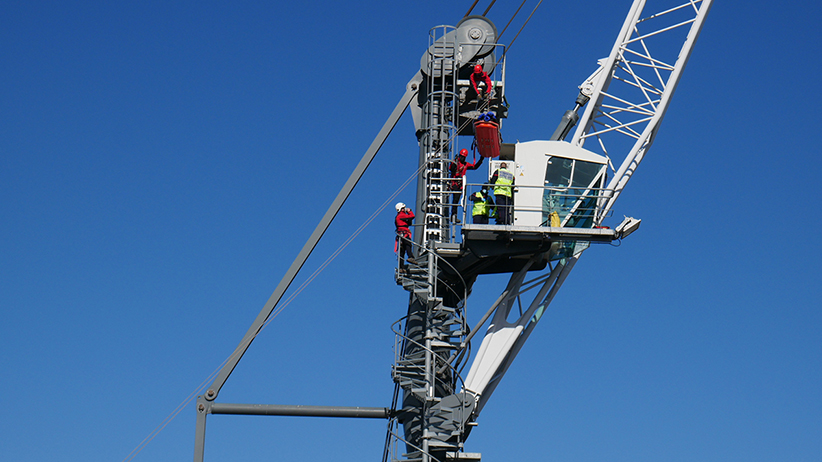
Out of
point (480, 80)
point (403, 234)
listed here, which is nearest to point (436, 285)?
point (403, 234)

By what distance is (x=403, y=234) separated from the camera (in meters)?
36.9

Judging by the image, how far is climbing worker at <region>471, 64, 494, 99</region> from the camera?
39.6 metres

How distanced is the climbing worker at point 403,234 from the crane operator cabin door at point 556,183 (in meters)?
3.48

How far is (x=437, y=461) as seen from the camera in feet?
113

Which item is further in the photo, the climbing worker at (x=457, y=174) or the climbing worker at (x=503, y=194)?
the climbing worker at (x=457, y=174)

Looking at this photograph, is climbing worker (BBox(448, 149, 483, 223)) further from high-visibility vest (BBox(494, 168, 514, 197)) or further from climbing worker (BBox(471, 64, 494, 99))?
climbing worker (BBox(471, 64, 494, 99))

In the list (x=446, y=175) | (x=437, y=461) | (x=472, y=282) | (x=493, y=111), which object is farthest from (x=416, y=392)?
(x=493, y=111)

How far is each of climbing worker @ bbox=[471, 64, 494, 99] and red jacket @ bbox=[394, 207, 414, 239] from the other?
17.7 feet

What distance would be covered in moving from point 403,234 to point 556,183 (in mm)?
5222

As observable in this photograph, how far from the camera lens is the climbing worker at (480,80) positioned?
130 ft

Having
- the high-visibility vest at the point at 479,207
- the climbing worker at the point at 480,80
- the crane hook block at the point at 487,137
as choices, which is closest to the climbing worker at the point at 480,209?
the high-visibility vest at the point at 479,207

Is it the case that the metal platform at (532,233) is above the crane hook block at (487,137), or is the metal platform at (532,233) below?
below

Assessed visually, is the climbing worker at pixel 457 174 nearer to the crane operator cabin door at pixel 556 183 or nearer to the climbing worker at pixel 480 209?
the climbing worker at pixel 480 209

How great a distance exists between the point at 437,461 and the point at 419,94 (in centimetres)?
1333
